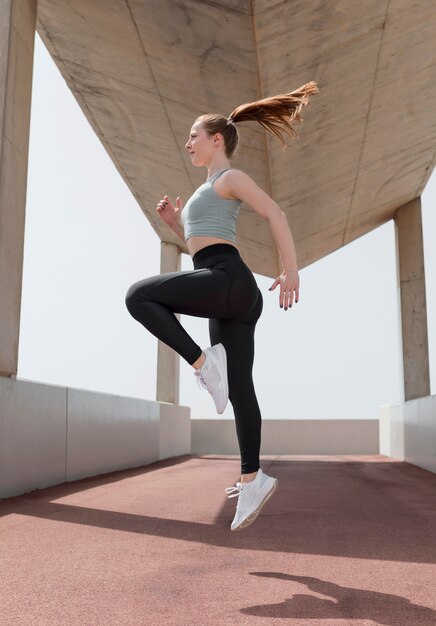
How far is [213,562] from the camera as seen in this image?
8.89ft

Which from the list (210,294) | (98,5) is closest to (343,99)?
(98,5)

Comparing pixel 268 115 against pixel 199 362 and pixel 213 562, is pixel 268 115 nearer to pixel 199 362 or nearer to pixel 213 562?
pixel 199 362

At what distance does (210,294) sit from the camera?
257 cm

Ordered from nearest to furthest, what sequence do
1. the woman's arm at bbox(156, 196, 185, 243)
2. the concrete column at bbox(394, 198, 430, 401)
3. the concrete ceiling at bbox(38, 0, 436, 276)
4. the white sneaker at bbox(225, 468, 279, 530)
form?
the white sneaker at bbox(225, 468, 279, 530), the woman's arm at bbox(156, 196, 185, 243), the concrete ceiling at bbox(38, 0, 436, 276), the concrete column at bbox(394, 198, 430, 401)

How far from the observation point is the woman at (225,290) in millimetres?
2572

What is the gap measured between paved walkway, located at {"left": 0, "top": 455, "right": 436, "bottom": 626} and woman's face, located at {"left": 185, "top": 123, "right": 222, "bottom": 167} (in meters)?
1.51

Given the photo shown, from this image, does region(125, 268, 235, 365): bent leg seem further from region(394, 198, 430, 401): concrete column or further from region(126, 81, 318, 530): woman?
region(394, 198, 430, 401): concrete column

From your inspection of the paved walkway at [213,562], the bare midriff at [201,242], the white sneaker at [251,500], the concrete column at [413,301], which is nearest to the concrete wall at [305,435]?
the concrete column at [413,301]

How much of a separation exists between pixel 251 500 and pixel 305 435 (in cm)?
1697

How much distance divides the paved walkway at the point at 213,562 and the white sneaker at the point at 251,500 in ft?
0.50

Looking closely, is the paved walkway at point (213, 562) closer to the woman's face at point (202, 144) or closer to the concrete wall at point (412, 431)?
the woman's face at point (202, 144)

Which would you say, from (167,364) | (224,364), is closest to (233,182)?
(224,364)

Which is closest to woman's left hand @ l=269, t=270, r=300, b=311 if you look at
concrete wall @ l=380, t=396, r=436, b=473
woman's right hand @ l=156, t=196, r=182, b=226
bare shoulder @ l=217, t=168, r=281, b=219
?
bare shoulder @ l=217, t=168, r=281, b=219

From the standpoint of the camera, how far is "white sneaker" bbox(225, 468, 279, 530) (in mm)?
2654
